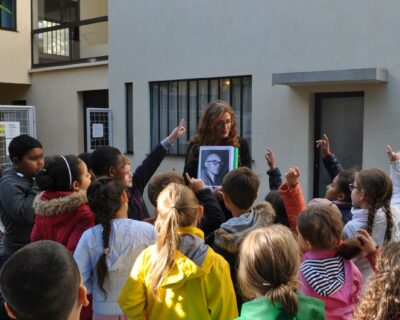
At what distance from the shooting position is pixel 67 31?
507 inches

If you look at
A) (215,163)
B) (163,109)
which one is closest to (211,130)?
(215,163)

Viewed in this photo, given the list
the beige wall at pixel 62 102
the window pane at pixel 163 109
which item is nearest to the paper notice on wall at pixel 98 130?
the window pane at pixel 163 109

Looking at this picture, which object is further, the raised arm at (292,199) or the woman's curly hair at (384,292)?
the raised arm at (292,199)

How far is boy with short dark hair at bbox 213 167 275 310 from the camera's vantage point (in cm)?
267

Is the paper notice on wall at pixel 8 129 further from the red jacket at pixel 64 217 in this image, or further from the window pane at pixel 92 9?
the window pane at pixel 92 9

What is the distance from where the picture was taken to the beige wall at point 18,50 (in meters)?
12.5

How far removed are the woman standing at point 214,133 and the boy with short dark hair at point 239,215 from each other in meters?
1.11

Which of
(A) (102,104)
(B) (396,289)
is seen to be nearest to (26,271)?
(B) (396,289)

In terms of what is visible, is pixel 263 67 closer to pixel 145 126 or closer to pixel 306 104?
pixel 306 104

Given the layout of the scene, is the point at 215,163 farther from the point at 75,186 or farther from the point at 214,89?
the point at 214,89

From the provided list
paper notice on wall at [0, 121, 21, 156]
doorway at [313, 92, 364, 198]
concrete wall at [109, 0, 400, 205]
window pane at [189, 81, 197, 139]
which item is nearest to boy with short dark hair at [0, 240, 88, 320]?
→ concrete wall at [109, 0, 400, 205]

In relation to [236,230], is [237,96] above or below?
above

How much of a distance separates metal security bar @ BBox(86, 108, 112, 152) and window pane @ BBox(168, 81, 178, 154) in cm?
152

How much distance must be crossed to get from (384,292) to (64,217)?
2.01 metres
